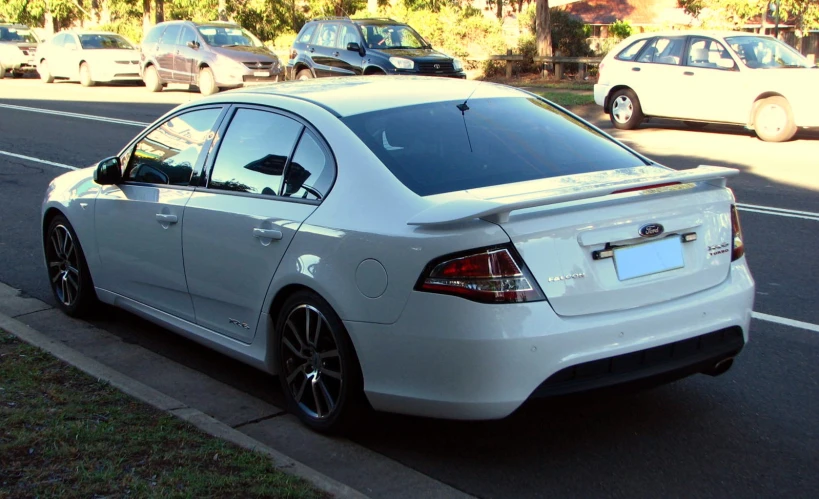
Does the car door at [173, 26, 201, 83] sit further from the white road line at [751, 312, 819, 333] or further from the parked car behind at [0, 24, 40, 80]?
the white road line at [751, 312, 819, 333]

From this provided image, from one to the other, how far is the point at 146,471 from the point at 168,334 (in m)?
2.53

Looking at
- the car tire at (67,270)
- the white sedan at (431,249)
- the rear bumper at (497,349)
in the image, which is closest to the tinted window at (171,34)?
the car tire at (67,270)

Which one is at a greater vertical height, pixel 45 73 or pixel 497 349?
pixel 45 73

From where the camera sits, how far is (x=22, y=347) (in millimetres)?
5594

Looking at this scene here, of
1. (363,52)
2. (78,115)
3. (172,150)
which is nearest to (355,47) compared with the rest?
(363,52)

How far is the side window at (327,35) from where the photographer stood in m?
22.6

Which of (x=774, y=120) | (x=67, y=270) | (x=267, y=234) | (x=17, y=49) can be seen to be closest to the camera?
(x=267, y=234)

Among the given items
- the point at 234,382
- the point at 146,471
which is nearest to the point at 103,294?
the point at 234,382

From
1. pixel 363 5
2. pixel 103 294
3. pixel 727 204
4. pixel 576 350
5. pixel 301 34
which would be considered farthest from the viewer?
pixel 363 5

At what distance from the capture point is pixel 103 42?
29.8m

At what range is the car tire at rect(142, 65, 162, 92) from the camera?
1048 inches

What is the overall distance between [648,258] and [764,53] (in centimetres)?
1289

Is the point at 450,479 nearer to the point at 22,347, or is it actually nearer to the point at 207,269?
the point at 207,269

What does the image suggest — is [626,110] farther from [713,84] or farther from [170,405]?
[170,405]
